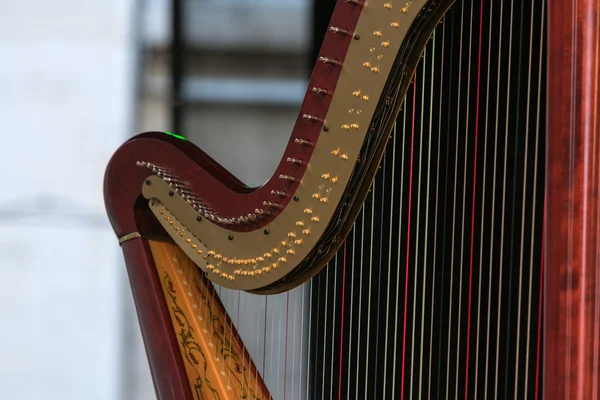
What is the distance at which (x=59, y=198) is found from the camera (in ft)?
6.93

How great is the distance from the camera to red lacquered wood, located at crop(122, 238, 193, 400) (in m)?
1.20

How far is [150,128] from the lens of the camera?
205 cm

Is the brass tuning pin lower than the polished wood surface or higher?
higher

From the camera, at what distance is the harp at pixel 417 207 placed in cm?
57

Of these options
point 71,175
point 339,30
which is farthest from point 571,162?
point 71,175

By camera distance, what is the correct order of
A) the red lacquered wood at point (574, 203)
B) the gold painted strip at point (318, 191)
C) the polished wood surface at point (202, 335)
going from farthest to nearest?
the polished wood surface at point (202, 335) < the gold painted strip at point (318, 191) < the red lacquered wood at point (574, 203)

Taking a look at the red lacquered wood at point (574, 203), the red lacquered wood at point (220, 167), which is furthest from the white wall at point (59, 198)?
the red lacquered wood at point (574, 203)

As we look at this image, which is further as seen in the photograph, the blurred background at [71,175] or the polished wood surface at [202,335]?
the blurred background at [71,175]

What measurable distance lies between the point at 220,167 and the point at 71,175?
1.11 m

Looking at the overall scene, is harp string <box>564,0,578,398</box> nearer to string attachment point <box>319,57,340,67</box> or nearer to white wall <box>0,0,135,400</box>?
string attachment point <box>319,57,340,67</box>

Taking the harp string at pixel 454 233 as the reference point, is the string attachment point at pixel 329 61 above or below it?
above

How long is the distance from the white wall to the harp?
0.87 m

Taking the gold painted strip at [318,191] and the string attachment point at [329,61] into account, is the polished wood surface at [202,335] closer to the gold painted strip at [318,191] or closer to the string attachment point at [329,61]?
the gold painted strip at [318,191]

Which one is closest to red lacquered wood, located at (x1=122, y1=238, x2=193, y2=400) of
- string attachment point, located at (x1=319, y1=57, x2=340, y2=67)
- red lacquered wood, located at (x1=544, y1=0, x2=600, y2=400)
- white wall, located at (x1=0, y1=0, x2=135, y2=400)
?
string attachment point, located at (x1=319, y1=57, x2=340, y2=67)
